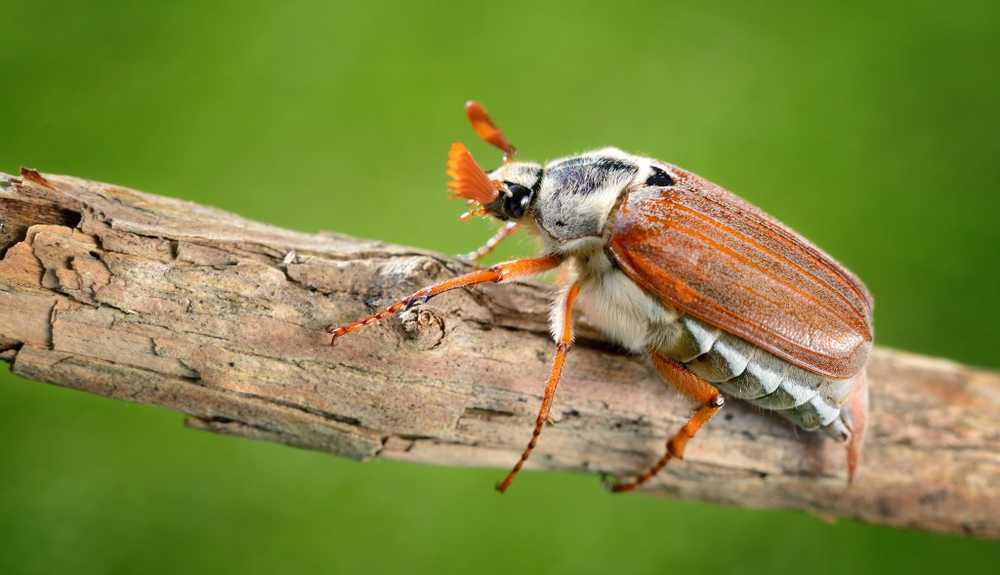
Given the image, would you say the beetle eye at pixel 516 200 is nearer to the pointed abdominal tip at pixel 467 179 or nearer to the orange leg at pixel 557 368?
the pointed abdominal tip at pixel 467 179

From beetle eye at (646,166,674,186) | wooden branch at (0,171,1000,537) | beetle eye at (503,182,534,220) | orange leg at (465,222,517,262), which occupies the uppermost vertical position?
beetle eye at (646,166,674,186)

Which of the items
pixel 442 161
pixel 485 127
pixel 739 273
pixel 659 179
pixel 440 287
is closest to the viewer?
pixel 440 287

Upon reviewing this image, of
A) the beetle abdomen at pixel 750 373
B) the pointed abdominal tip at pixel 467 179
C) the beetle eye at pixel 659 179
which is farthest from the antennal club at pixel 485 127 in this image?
the beetle abdomen at pixel 750 373

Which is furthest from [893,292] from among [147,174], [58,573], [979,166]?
[58,573]

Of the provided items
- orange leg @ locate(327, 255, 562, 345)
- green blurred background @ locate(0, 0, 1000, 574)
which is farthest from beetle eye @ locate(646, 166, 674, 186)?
green blurred background @ locate(0, 0, 1000, 574)

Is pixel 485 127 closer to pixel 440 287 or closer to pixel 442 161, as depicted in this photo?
pixel 440 287

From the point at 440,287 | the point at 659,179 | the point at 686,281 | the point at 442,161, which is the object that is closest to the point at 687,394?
the point at 686,281

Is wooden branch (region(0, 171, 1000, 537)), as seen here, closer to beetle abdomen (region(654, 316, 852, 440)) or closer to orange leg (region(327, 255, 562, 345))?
orange leg (region(327, 255, 562, 345))
